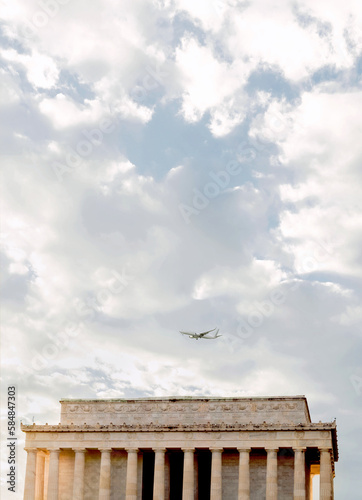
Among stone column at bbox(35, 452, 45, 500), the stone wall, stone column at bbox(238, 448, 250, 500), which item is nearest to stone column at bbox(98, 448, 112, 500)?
the stone wall

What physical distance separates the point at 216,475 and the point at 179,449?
4533 mm

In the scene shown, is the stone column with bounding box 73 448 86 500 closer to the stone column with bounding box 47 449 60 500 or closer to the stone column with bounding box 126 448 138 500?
the stone column with bounding box 47 449 60 500

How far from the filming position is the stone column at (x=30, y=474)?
81125 millimetres

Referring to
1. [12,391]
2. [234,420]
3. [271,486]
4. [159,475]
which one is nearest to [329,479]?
[271,486]

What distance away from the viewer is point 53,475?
81188mm

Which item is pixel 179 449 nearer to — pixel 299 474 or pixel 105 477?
pixel 105 477

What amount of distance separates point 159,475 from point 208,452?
5.98 metres

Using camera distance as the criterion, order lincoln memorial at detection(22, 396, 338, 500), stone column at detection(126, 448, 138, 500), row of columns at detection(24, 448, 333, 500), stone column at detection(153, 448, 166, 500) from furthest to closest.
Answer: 1. stone column at detection(126, 448, 138, 500)
2. stone column at detection(153, 448, 166, 500)
3. lincoln memorial at detection(22, 396, 338, 500)
4. row of columns at detection(24, 448, 333, 500)

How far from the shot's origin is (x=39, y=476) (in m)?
82.8

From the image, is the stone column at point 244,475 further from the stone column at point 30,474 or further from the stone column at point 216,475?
the stone column at point 30,474

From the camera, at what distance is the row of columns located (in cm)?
7562

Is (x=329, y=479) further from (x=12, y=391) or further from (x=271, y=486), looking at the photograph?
(x=12, y=391)

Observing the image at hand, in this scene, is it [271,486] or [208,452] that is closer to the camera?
[271,486]

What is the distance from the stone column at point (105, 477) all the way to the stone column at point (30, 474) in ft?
23.0
